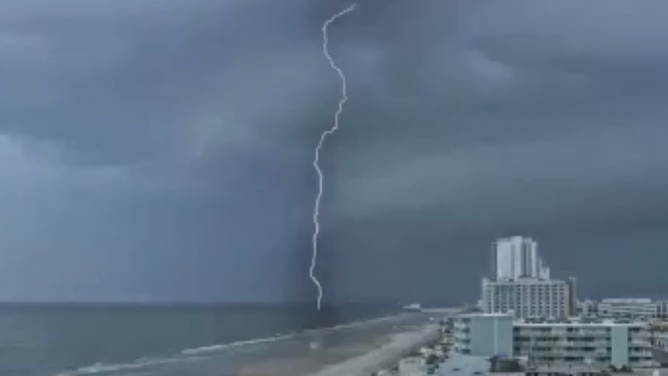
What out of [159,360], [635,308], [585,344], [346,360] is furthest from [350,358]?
[635,308]

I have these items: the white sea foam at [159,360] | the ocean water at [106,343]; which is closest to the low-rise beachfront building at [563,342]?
the white sea foam at [159,360]

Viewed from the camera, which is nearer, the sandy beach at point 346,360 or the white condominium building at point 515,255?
the sandy beach at point 346,360

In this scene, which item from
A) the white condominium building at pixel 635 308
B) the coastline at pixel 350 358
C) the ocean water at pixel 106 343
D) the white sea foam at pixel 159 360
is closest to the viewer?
the coastline at pixel 350 358

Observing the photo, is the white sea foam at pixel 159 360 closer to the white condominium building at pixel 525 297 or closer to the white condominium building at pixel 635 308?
the white condominium building at pixel 525 297

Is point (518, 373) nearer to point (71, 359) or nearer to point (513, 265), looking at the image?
point (71, 359)

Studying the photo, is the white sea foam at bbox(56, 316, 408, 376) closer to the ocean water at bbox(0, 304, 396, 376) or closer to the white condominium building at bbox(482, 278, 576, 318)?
the ocean water at bbox(0, 304, 396, 376)

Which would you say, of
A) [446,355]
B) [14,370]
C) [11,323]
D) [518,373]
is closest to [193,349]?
[14,370]

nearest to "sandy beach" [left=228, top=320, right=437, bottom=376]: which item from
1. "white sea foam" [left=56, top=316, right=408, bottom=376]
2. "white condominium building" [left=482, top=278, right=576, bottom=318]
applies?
"white sea foam" [left=56, top=316, right=408, bottom=376]
